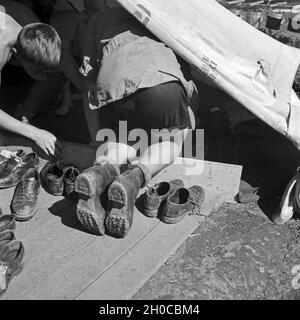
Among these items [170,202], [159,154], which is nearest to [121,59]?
[159,154]

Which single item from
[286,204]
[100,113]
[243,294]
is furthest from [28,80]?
[243,294]

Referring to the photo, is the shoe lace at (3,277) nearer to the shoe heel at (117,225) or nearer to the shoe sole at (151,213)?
the shoe heel at (117,225)

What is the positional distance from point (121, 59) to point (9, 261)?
4.22 ft

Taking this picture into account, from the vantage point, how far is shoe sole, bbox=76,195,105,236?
9.73 ft

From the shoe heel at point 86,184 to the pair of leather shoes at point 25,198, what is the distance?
50 cm

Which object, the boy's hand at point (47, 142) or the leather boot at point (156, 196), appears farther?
the boy's hand at point (47, 142)

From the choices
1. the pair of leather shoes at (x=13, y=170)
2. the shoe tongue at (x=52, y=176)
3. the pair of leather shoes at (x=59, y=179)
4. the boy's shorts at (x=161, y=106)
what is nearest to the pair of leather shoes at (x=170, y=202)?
the boy's shorts at (x=161, y=106)

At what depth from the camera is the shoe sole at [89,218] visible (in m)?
2.97

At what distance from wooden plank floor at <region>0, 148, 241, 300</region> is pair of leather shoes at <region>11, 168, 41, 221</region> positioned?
5 cm

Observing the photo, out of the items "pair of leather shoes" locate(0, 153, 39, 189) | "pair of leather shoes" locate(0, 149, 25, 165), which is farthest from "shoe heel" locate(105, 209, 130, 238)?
"pair of leather shoes" locate(0, 149, 25, 165)

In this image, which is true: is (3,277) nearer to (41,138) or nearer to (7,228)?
(7,228)

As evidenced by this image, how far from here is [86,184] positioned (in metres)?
2.93

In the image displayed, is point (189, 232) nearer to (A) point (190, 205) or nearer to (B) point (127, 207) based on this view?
(A) point (190, 205)

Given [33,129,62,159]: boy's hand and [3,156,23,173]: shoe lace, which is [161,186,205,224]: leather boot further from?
[3,156,23,173]: shoe lace
